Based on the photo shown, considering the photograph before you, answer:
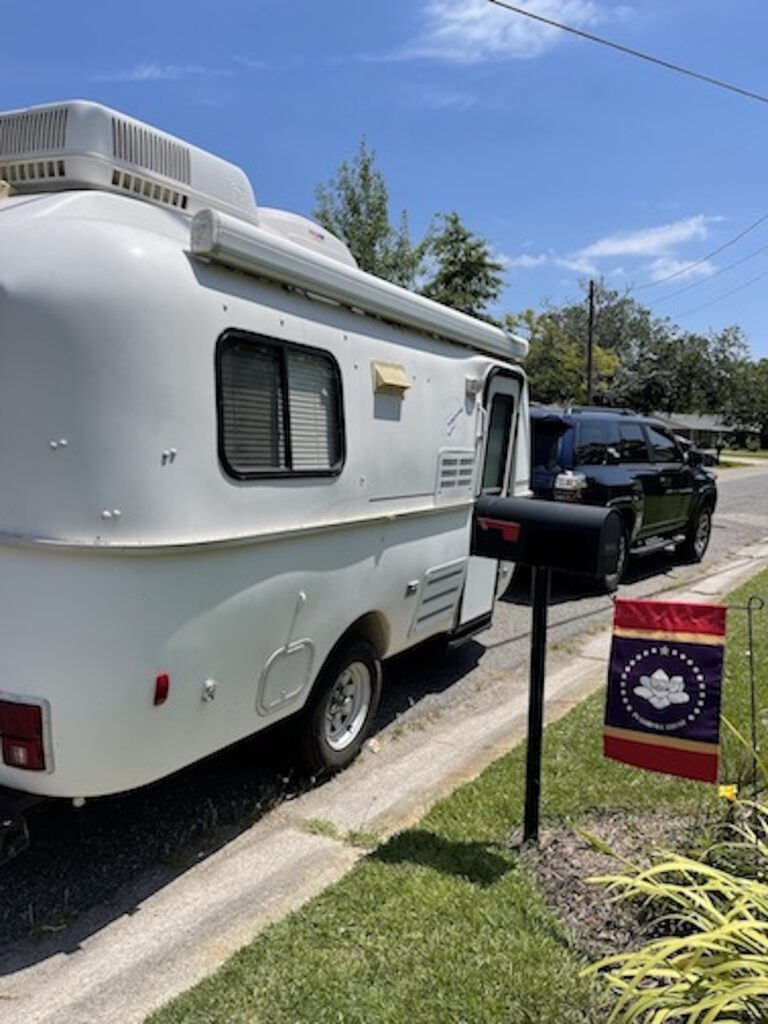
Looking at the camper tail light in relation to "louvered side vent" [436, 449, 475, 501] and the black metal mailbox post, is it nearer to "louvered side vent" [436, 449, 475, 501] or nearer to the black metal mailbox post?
the black metal mailbox post

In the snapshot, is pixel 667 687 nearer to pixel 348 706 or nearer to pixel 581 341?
pixel 348 706

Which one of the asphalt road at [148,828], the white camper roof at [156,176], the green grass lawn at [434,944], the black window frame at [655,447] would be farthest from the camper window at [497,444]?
the black window frame at [655,447]

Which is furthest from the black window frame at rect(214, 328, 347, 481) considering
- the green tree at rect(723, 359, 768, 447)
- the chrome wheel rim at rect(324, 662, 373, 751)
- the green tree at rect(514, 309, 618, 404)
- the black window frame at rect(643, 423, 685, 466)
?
the green tree at rect(723, 359, 768, 447)

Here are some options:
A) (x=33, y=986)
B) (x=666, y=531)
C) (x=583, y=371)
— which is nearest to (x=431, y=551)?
(x=33, y=986)

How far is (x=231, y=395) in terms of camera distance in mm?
3422

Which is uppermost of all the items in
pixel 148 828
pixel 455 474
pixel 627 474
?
pixel 455 474

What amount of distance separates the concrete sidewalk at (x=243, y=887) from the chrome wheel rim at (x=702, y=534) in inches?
290

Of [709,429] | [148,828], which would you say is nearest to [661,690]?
[148,828]

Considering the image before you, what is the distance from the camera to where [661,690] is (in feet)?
11.3

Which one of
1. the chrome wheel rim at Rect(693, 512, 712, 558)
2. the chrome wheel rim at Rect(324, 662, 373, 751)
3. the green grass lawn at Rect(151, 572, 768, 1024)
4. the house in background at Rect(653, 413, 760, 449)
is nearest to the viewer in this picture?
the green grass lawn at Rect(151, 572, 768, 1024)

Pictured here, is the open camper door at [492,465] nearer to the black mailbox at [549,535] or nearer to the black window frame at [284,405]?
the black window frame at [284,405]

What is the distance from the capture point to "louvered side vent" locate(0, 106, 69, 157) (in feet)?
11.1

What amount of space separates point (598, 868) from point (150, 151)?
11.7 ft

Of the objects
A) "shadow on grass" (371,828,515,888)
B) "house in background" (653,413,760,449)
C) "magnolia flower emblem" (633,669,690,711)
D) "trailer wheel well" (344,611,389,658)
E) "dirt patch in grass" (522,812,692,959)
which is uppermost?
"house in background" (653,413,760,449)
